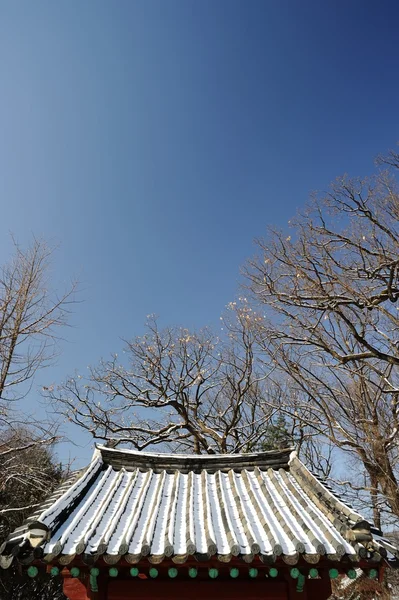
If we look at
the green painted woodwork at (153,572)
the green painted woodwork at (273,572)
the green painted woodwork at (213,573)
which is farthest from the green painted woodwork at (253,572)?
the green painted woodwork at (153,572)

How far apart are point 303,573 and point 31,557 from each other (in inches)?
109

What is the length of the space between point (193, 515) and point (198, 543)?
90cm

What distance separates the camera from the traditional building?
3.92m

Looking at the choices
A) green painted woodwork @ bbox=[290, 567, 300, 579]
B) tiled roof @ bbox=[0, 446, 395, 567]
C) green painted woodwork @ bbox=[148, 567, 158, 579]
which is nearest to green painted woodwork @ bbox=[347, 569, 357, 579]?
tiled roof @ bbox=[0, 446, 395, 567]

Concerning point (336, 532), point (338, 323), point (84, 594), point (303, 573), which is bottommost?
point (84, 594)

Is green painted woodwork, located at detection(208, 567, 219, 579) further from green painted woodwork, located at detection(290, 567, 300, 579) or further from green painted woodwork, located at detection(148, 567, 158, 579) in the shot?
green painted woodwork, located at detection(290, 567, 300, 579)

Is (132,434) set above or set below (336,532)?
above

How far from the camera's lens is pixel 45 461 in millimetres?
17547

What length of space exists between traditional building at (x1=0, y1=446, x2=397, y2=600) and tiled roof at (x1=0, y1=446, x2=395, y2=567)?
0.04 ft

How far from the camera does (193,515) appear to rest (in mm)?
5137

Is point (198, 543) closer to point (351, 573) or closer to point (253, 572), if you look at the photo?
point (253, 572)

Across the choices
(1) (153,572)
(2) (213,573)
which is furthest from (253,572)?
(1) (153,572)

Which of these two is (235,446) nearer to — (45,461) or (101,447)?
(45,461)

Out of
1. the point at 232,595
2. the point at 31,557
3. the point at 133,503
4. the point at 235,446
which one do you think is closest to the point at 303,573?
the point at 232,595
